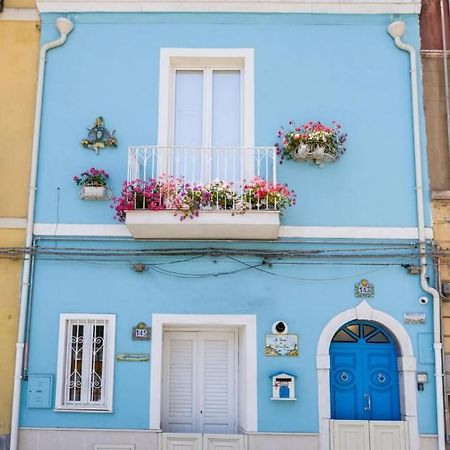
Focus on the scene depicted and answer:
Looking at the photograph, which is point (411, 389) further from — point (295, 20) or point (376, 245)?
point (295, 20)

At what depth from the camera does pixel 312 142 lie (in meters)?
10.2

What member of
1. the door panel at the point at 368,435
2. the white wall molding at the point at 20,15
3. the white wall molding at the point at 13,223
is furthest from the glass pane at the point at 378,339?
the white wall molding at the point at 20,15

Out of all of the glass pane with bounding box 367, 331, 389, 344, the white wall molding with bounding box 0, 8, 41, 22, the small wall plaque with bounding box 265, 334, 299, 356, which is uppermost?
the white wall molding with bounding box 0, 8, 41, 22

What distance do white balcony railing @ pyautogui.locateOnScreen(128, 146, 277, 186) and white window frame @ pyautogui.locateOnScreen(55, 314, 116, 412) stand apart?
226cm

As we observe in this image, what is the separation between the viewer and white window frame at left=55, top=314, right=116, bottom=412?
9766 millimetres

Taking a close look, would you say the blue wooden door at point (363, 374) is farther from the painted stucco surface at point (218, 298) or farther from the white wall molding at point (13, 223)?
the white wall molding at point (13, 223)

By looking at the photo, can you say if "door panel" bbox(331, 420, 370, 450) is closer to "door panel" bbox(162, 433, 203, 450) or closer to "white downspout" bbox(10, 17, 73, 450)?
"door panel" bbox(162, 433, 203, 450)

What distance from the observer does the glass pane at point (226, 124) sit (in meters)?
10.6

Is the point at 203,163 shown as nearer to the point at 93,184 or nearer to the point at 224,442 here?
the point at 93,184

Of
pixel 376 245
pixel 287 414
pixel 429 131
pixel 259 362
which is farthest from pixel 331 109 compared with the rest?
pixel 287 414

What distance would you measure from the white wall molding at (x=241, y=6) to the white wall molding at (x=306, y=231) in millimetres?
3660

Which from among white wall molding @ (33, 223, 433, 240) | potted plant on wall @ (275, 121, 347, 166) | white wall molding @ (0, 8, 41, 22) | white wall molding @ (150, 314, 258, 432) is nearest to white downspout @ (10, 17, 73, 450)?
white wall molding @ (33, 223, 433, 240)

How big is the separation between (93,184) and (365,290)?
4525 millimetres

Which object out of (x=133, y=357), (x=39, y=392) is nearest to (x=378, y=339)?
(x=133, y=357)
